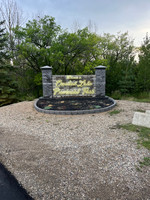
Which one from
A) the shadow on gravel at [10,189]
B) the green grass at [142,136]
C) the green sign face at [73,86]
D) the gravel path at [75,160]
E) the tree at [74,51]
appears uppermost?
the tree at [74,51]

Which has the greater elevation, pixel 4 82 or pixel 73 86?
pixel 4 82

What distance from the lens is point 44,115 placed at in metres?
5.72

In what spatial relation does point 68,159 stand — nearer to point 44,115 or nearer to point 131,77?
point 44,115

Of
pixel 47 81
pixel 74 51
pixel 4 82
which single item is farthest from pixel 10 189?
pixel 74 51

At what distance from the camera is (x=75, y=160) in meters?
2.67

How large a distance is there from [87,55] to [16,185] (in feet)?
41.3

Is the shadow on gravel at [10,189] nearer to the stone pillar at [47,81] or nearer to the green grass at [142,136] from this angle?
the green grass at [142,136]

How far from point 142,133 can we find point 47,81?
6.42 metres

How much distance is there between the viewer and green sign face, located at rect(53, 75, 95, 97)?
27.8 ft

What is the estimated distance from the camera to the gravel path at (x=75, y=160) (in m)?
1.96

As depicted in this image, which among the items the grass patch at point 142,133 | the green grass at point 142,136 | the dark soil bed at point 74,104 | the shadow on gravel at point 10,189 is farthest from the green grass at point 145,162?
the dark soil bed at point 74,104

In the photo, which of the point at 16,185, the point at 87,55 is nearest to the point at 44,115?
the point at 16,185

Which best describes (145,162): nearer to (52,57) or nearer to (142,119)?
(142,119)

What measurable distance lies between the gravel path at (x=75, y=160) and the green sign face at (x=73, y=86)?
4.12 meters
